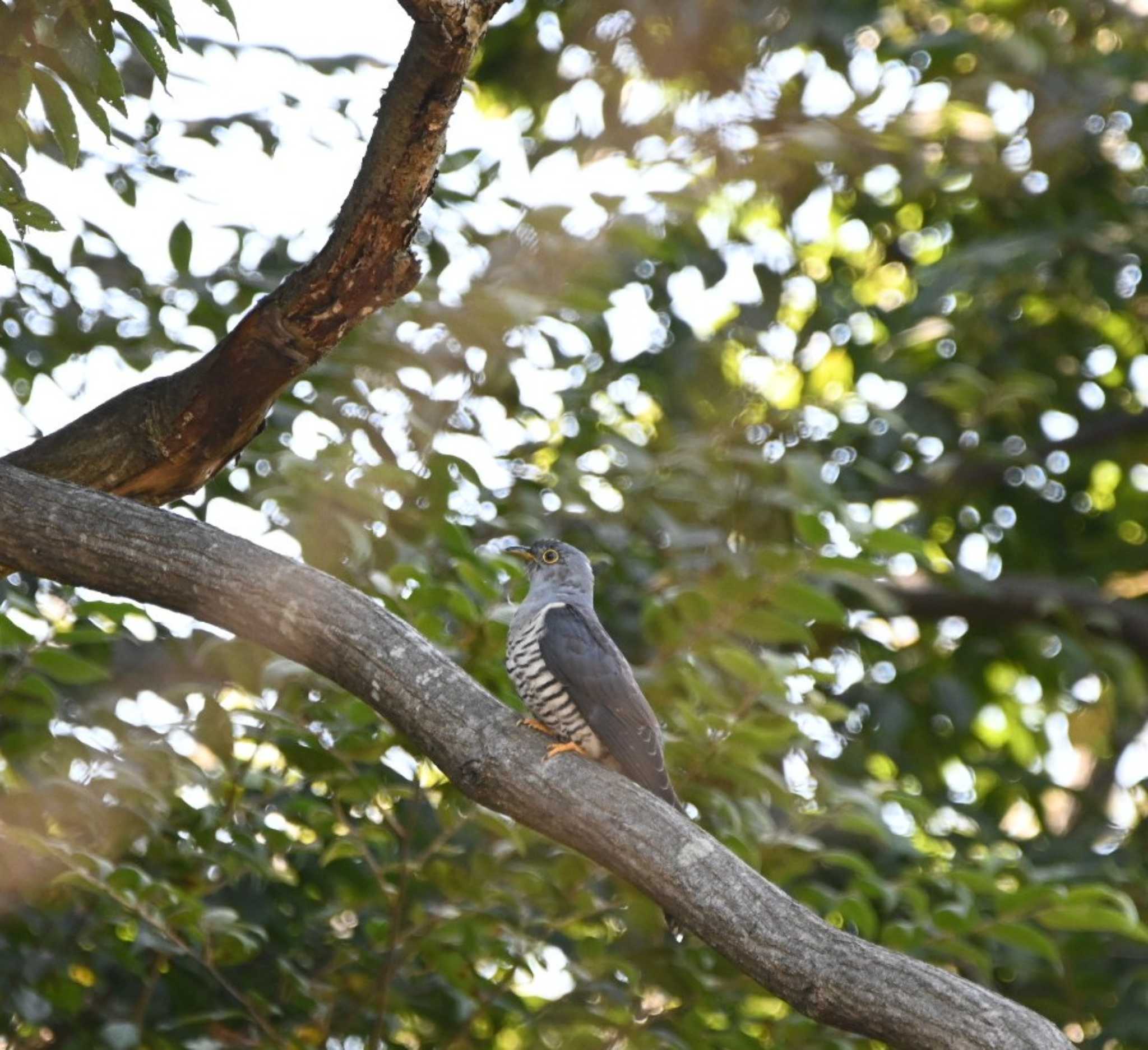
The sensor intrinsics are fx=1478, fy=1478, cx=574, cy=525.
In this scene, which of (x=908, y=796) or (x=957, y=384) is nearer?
(x=908, y=796)

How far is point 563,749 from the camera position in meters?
3.43

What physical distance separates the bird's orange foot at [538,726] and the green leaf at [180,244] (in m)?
1.84

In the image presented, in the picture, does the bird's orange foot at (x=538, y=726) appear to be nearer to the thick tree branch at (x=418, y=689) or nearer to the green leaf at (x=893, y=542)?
the thick tree branch at (x=418, y=689)

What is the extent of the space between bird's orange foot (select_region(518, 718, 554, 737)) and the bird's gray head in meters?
0.60

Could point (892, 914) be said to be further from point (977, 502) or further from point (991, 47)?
point (991, 47)

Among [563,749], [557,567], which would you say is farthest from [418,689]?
[557,567]

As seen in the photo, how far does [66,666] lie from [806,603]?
1981mm

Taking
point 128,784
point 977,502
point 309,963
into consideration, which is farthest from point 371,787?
point 977,502

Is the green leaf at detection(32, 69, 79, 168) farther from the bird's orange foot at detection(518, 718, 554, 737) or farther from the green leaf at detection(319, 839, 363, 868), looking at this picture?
the green leaf at detection(319, 839, 363, 868)

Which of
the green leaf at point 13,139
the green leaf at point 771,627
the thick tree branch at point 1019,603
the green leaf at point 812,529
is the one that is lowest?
the green leaf at point 13,139

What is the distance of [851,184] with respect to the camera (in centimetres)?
687

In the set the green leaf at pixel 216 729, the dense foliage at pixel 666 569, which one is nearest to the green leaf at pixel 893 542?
the dense foliage at pixel 666 569

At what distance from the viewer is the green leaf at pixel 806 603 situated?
4098 mm

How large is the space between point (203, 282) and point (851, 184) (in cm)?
336
